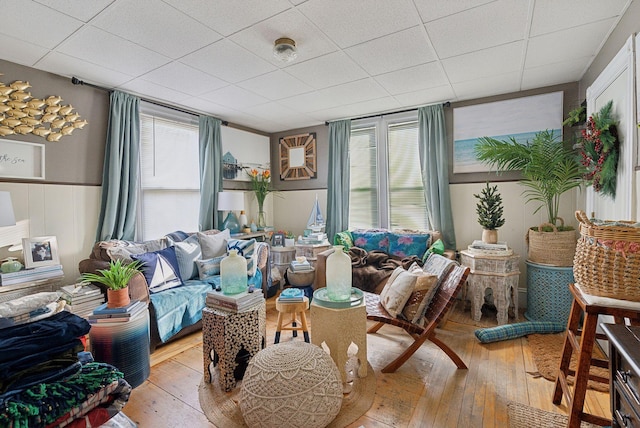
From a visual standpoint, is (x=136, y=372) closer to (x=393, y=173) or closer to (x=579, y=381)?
(x=579, y=381)

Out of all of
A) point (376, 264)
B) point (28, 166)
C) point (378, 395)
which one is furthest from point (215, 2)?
point (376, 264)

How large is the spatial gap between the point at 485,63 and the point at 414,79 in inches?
25.5

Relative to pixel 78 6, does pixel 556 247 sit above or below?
below

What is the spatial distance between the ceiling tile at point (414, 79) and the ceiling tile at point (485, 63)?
10 cm

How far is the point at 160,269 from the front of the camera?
9.30ft

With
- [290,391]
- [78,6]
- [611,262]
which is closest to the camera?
[611,262]

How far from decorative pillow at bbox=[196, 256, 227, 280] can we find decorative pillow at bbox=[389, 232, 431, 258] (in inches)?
83.7

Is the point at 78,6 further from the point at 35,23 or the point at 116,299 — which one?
the point at 116,299

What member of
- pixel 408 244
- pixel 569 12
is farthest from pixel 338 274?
pixel 569 12

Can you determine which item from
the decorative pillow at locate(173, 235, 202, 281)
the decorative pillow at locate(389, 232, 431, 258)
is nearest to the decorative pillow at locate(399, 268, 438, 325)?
the decorative pillow at locate(389, 232, 431, 258)

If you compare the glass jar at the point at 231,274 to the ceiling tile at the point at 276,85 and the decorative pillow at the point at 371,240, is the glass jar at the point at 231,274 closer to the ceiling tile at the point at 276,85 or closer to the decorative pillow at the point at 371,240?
the ceiling tile at the point at 276,85

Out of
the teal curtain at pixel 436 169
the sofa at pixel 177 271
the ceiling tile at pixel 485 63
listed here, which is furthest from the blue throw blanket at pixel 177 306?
the ceiling tile at pixel 485 63

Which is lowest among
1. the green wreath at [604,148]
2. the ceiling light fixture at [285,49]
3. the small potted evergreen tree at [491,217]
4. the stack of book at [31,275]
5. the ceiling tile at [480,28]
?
the stack of book at [31,275]

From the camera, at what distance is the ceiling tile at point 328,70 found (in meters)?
2.67
